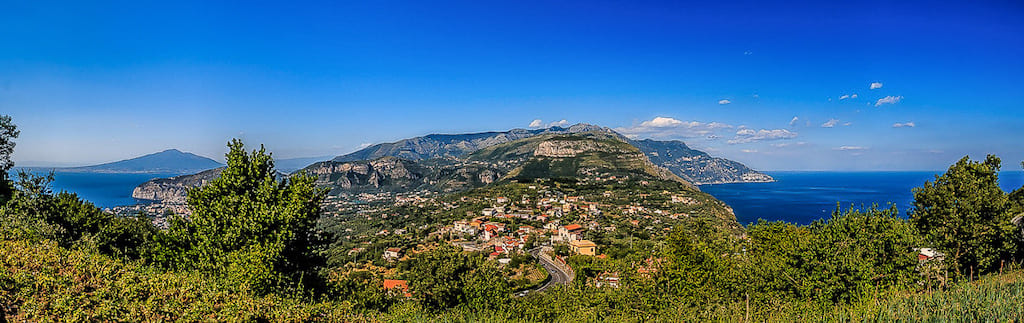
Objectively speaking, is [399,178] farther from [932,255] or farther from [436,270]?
[932,255]

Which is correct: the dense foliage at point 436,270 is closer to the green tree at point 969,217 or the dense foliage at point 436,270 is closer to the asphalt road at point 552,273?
the green tree at point 969,217

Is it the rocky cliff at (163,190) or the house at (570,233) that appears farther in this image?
the rocky cliff at (163,190)

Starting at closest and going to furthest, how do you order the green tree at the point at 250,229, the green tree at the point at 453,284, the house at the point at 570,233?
the green tree at the point at 250,229
the green tree at the point at 453,284
the house at the point at 570,233

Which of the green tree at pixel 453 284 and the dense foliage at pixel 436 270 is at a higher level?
the dense foliage at pixel 436 270

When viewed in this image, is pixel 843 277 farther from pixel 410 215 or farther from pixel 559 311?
pixel 410 215

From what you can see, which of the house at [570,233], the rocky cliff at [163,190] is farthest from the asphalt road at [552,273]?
the rocky cliff at [163,190]

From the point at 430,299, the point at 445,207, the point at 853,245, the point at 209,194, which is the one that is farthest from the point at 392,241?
the point at 853,245
